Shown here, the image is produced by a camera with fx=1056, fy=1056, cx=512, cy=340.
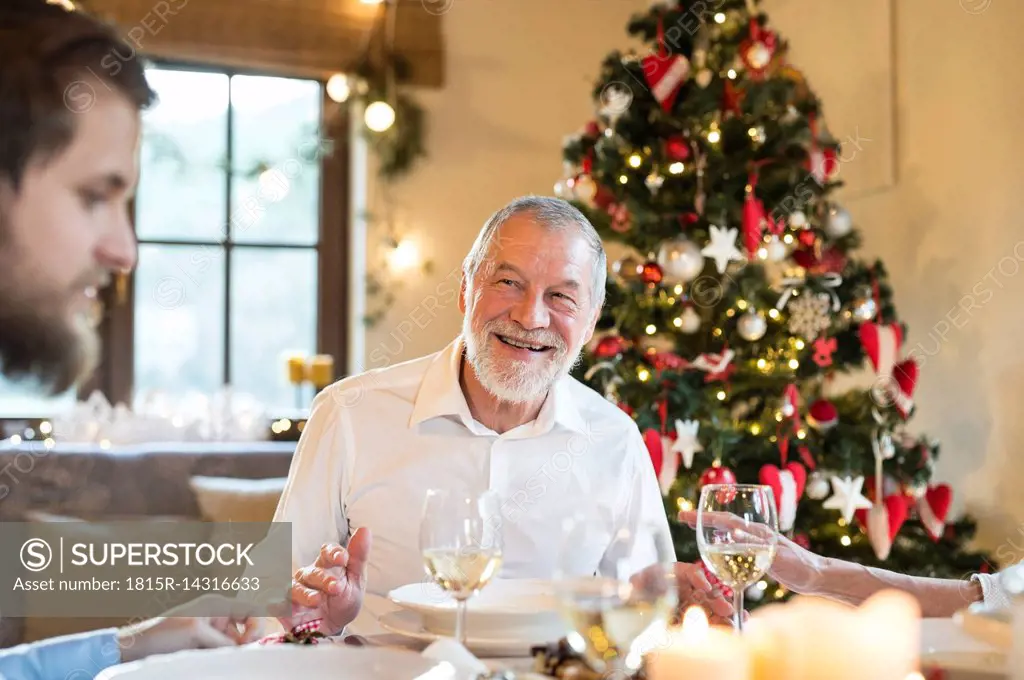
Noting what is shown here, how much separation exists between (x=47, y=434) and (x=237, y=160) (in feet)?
5.99

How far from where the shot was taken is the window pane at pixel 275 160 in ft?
19.2

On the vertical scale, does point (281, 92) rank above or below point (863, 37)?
above

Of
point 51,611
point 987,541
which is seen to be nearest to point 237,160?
point 51,611

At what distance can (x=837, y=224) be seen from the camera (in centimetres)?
319

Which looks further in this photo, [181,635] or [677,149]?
[677,149]

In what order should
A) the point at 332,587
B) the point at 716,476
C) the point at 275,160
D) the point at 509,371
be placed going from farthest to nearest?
the point at 275,160 → the point at 716,476 → the point at 509,371 → the point at 332,587

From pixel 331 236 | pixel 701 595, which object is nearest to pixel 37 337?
pixel 701 595

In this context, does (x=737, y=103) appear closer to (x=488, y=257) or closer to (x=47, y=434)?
(x=488, y=257)

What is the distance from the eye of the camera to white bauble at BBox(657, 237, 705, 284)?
9.94 feet

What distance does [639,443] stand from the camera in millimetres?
1926

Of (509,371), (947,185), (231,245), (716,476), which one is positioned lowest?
(716,476)

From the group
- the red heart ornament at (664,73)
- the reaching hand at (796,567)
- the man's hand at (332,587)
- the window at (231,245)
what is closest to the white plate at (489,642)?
the man's hand at (332,587)

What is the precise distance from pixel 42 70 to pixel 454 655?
57 centimetres

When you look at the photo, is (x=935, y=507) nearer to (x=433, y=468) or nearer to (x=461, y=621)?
(x=433, y=468)
